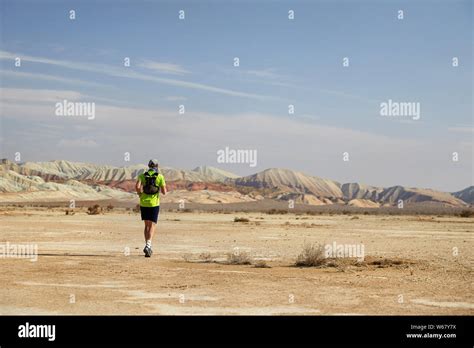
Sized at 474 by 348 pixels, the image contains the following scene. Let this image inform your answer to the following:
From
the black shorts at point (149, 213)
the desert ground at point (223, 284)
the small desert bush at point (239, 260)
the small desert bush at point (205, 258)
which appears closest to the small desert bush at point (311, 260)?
the desert ground at point (223, 284)

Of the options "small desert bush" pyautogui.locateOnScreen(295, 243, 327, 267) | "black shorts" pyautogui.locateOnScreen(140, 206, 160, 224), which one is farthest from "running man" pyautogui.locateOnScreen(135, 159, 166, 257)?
"small desert bush" pyautogui.locateOnScreen(295, 243, 327, 267)

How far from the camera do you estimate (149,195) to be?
16984 mm

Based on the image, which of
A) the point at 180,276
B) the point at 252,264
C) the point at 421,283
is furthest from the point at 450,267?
the point at 180,276

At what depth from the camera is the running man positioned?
16.8 meters

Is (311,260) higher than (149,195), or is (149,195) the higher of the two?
(149,195)

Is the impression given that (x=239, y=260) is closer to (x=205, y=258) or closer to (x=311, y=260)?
(x=205, y=258)

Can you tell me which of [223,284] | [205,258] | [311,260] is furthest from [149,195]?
[223,284]

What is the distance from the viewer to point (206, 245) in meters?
22.3

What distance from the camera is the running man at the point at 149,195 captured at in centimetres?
1681

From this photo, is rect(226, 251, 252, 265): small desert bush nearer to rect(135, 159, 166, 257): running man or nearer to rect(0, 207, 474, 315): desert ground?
rect(0, 207, 474, 315): desert ground

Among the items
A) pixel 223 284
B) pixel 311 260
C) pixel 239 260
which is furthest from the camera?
pixel 239 260
